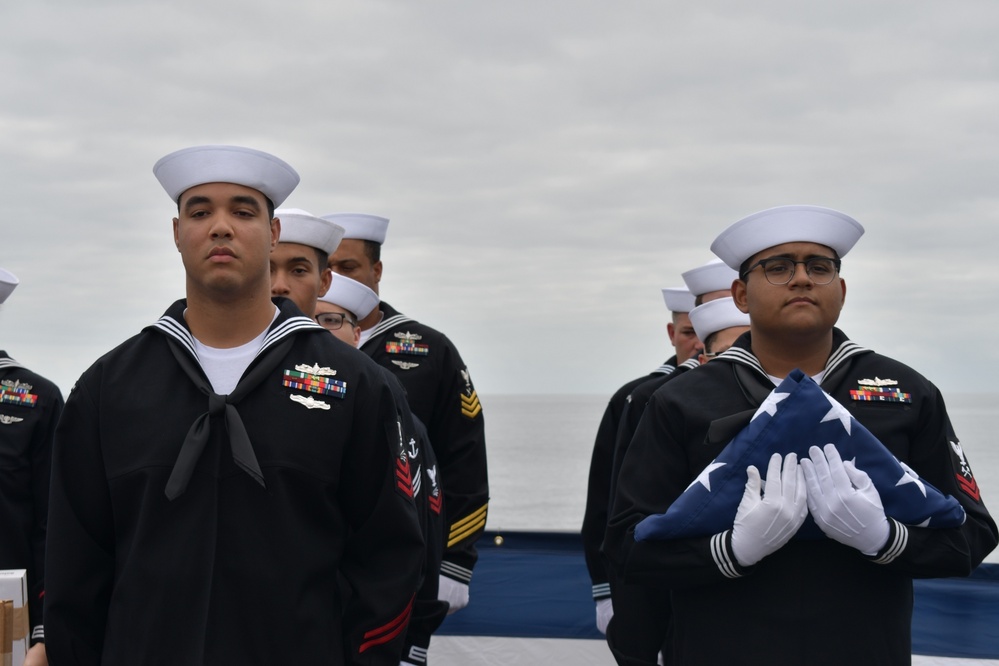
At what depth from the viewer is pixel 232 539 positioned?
2.66m

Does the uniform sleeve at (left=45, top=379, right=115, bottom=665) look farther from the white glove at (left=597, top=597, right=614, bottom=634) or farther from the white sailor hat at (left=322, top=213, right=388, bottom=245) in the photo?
the white sailor hat at (left=322, top=213, right=388, bottom=245)

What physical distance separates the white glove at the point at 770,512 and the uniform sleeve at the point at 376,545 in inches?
30.3

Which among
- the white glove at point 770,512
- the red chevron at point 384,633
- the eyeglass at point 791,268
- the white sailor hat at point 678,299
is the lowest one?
the red chevron at point 384,633

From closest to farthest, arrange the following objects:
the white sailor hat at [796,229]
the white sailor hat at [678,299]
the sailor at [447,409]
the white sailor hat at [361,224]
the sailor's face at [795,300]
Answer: the sailor's face at [795,300] < the white sailor hat at [796,229] < the sailor at [447,409] < the white sailor hat at [361,224] < the white sailor hat at [678,299]

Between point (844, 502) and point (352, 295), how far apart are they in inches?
108

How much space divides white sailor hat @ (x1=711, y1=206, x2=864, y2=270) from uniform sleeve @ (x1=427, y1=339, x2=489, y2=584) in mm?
2135

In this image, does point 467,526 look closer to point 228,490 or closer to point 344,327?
point 344,327

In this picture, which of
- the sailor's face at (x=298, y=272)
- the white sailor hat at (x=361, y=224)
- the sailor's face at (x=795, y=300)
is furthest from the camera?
the white sailor hat at (x=361, y=224)

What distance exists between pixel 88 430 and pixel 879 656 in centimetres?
199

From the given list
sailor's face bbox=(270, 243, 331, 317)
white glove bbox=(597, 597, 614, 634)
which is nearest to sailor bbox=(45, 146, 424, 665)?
sailor's face bbox=(270, 243, 331, 317)

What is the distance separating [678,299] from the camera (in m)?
6.05

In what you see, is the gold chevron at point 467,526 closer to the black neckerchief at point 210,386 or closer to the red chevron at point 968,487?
the black neckerchief at point 210,386

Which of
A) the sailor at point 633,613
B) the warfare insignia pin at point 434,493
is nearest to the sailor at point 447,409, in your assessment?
the warfare insignia pin at point 434,493

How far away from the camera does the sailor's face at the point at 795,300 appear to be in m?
3.13
